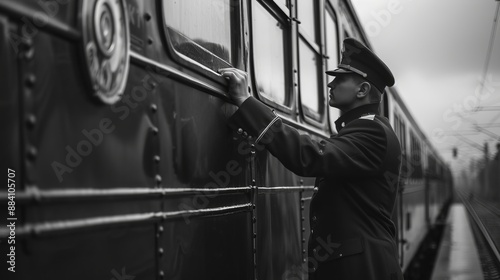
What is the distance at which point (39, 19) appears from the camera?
1.37 meters

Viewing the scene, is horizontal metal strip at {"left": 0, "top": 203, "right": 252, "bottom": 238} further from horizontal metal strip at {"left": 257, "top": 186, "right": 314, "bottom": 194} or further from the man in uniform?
horizontal metal strip at {"left": 257, "top": 186, "right": 314, "bottom": 194}

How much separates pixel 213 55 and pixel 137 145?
2.75ft

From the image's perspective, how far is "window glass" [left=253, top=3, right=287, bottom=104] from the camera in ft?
10.2

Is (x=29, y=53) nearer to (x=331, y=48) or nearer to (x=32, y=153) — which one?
(x=32, y=153)

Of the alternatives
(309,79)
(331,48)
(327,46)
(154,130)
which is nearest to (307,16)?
(309,79)

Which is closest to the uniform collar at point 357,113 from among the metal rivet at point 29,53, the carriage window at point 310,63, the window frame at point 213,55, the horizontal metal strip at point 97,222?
the window frame at point 213,55

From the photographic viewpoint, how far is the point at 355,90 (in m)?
2.94

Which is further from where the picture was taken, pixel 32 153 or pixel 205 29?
pixel 205 29

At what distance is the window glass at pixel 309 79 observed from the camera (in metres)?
3.94

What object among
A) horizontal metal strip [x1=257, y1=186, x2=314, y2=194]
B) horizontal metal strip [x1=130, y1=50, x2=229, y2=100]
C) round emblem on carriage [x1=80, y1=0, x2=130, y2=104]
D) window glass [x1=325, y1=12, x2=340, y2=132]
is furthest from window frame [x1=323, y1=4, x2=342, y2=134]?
round emblem on carriage [x1=80, y1=0, x2=130, y2=104]

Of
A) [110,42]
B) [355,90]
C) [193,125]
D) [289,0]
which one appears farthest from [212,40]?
[289,0]

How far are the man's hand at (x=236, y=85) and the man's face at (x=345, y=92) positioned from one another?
0.50m

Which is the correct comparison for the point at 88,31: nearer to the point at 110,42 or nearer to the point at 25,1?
the point at 110,42

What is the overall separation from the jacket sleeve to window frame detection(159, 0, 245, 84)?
0.62 feet
